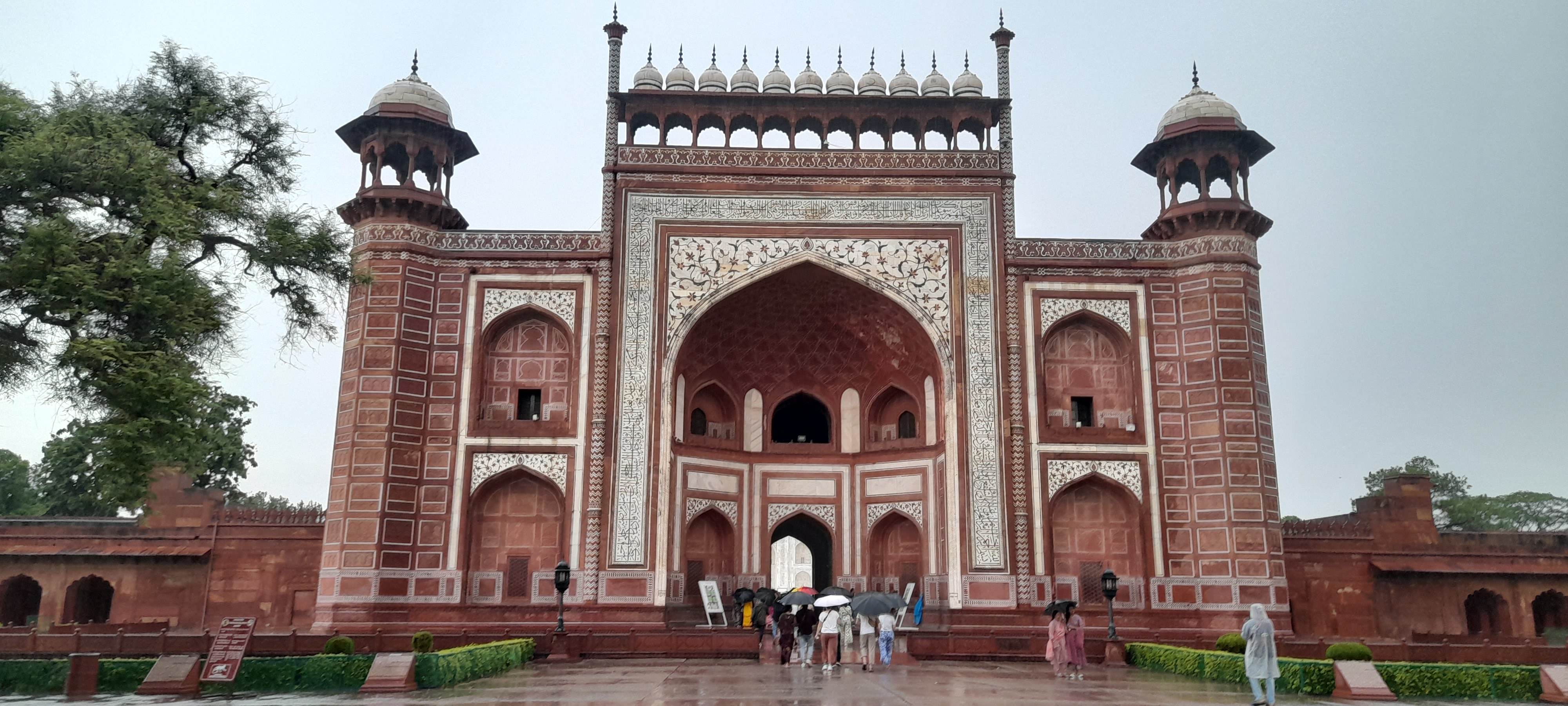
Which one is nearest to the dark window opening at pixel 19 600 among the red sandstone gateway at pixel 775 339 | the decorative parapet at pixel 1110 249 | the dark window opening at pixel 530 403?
the red sandstone gateway at pixel 775 339

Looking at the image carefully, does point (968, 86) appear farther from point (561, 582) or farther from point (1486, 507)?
point (1486, 507)

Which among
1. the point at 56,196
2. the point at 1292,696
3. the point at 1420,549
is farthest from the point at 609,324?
the point at 1420,549

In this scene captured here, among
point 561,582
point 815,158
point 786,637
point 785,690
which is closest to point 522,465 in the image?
point 561,582

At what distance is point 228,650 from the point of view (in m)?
12.6

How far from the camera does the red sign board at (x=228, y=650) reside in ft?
40.7

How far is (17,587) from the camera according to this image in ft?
82.1

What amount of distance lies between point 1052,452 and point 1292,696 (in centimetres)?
979

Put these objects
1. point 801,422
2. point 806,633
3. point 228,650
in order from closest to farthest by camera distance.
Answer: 1. point 228,650
2. point 806,633
3. point 801,422

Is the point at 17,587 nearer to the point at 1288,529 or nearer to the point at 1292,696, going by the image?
the point at 1292,696

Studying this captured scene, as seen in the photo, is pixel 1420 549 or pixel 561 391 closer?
pixel 561 391

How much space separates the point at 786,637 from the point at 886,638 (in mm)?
1456

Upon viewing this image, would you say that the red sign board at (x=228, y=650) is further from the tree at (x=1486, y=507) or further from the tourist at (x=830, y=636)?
the tree at (x=1486, y=507)

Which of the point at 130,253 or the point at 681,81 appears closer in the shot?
the point at 130,253

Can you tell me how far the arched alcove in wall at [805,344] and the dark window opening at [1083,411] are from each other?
2.83 metres
